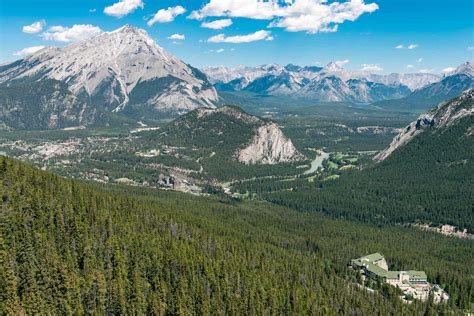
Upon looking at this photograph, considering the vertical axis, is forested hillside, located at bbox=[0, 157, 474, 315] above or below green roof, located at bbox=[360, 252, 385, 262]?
above

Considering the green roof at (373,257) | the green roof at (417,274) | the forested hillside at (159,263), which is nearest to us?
the forested hillside at (159,263)

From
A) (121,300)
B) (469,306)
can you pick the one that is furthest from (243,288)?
(469,306)

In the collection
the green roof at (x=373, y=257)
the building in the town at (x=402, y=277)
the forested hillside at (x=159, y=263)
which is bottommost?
the building in the town at (x=402, y=277)

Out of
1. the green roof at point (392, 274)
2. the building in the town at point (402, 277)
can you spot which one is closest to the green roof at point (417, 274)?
the building in the town at point (402, 277)

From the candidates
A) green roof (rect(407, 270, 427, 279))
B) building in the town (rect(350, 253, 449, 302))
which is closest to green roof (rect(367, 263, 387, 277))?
building in the town (rect(350, 253, 449, 302))

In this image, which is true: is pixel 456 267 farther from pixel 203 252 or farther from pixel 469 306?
pixel 203 252

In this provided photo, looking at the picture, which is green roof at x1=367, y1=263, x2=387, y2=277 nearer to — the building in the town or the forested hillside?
the building in the town

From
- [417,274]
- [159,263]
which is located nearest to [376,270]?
[417,274]

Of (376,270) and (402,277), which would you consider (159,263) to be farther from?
(402,277)

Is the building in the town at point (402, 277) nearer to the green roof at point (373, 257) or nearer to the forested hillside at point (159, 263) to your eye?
the green roof at point (373, 257)
